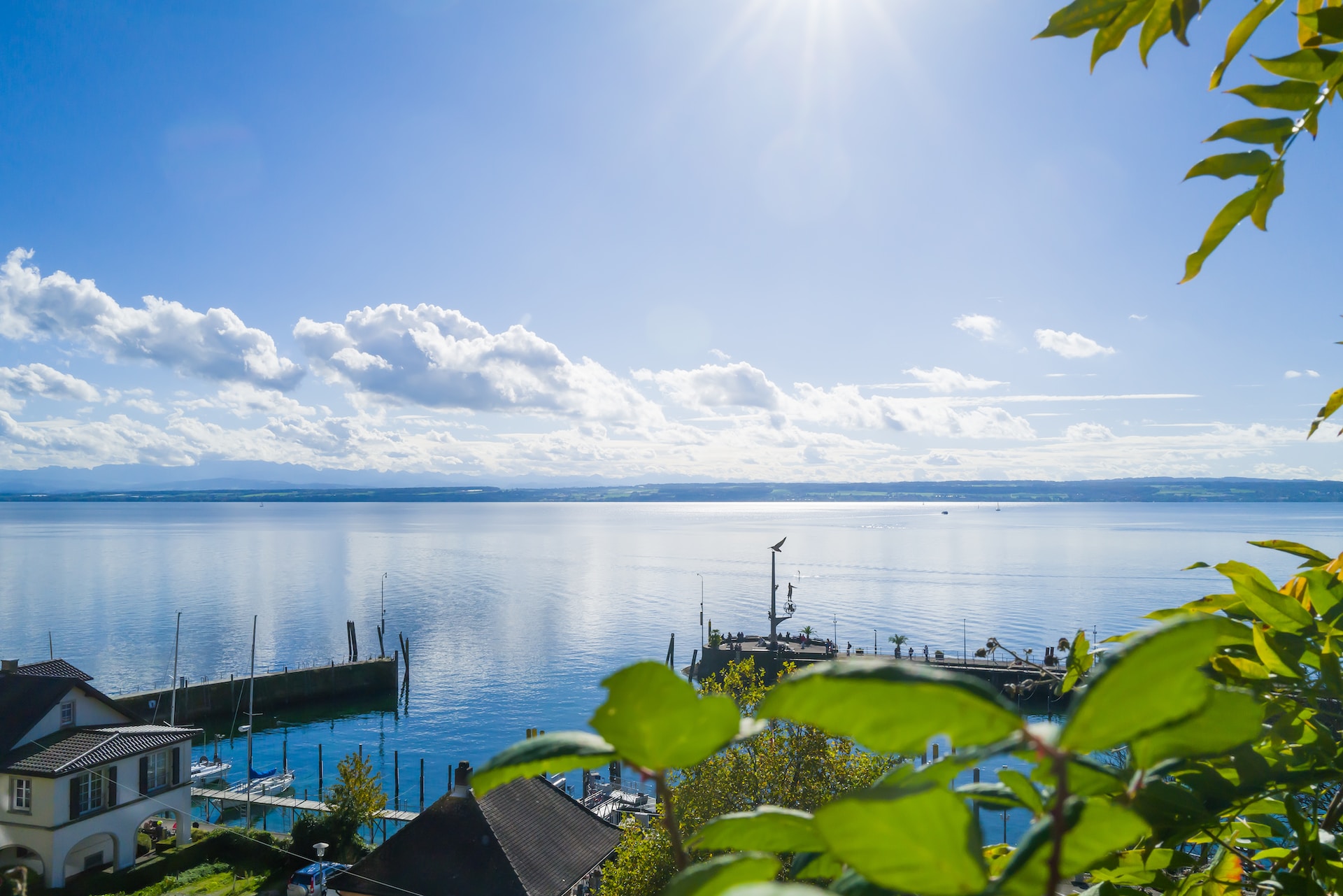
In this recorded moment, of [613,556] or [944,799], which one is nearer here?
[944,799]

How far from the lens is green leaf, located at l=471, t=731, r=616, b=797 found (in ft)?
2.54

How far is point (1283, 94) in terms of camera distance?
1.68 meters

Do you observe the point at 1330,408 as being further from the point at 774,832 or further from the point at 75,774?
the point at 75,774

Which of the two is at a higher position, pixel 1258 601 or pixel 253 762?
pixel 1258 601

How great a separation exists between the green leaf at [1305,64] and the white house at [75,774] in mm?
37138

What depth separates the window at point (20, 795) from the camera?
89.6ft

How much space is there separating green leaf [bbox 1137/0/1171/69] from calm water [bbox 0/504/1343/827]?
131 ft

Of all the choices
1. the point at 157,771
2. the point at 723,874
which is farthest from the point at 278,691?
the point at 723,874

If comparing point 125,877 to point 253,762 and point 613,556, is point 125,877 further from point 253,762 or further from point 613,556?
point 613,556

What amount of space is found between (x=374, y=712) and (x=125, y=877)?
3105cm

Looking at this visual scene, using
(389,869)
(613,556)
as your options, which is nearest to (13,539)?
(613,556)

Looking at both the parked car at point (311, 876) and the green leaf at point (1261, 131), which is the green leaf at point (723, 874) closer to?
the green leaf at point (1261, 131)

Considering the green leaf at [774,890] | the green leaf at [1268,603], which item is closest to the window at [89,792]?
the green leaf at [1268,603]

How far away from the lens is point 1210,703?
73 cm
